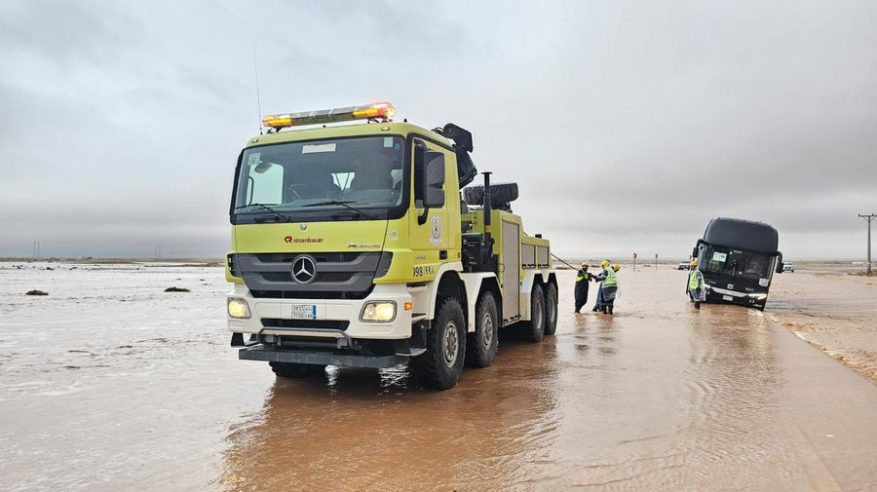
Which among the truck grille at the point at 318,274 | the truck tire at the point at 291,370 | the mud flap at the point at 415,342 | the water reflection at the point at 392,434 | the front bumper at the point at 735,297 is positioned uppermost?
the truck grille at the point at 318,274

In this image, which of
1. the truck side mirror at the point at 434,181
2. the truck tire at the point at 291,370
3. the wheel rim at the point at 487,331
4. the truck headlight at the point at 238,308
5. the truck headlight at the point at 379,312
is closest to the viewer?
the truck headlight at the point at 379,312

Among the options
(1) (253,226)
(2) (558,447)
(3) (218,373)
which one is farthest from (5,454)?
(2) (558,447)

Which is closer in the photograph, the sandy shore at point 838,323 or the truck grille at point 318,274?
the truck grille at point 318,274

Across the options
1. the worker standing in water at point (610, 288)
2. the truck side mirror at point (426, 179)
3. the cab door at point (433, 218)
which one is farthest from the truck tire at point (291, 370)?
the worker standing in water at point (610, 288)

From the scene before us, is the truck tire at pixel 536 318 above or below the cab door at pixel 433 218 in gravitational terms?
below

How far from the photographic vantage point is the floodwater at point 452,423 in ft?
14.7

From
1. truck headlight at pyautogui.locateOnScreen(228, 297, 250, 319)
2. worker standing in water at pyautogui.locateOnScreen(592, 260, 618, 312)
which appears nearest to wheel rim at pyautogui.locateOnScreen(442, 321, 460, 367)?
truck headlight at pyautogui.locateOnScreen(228, 297, 250, 319)

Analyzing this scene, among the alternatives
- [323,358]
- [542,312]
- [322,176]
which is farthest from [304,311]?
[542,312]

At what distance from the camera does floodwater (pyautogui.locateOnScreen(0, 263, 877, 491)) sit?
4.49 m

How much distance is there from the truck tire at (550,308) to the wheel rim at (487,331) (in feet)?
12.5

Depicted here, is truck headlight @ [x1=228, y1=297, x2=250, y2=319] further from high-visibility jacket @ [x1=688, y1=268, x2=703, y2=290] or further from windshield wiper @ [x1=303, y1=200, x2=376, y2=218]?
high-visibility jacket @ [x1=688, y1=268, x2=703, y2=290]

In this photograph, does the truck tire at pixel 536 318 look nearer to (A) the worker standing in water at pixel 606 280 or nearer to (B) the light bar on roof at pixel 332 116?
(B) the light bar on roof at pixel 332 116

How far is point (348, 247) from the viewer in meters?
6.27

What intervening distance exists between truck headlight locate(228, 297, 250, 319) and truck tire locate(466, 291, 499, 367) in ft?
10.0
